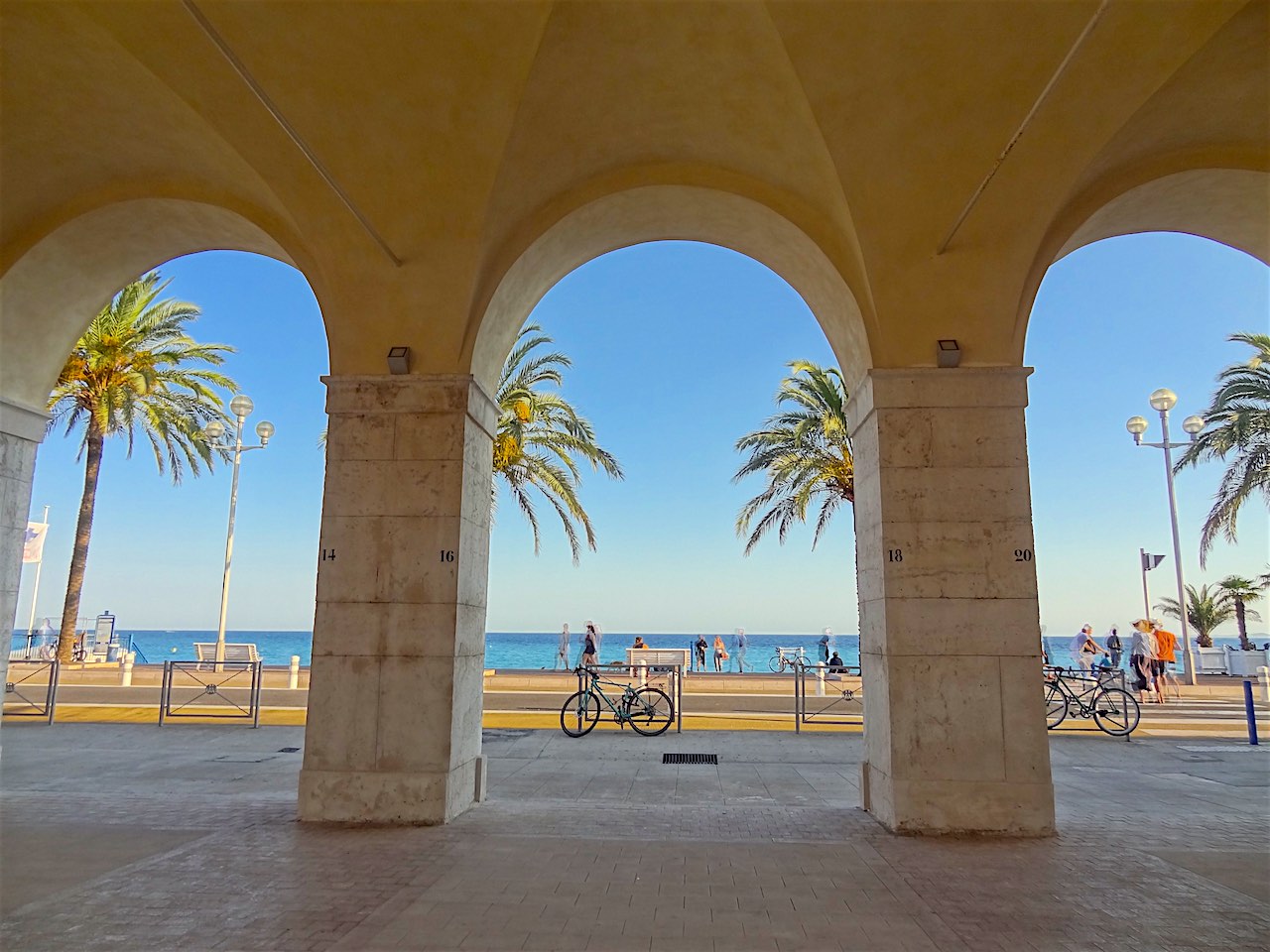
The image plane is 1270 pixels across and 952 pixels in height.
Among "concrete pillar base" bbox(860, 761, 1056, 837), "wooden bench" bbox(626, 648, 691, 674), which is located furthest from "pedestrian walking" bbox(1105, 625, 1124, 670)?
"concrete pillar base" bbox(860, 761, 1056, 837)

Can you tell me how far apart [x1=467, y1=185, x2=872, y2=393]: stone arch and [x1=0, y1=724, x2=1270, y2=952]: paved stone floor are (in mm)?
4548

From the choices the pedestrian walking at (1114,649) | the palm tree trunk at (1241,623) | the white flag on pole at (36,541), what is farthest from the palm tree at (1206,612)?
the white flag on pole at (36,541)

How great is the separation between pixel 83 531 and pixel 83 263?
15.8 metres

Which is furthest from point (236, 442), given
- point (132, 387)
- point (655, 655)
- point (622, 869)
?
point (622, 869)

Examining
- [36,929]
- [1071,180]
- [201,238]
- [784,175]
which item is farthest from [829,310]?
[36,929]

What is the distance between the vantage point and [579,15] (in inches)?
258

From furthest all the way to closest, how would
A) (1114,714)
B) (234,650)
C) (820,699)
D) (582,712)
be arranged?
(234,650), (820,699), (1114,714), (582,712)

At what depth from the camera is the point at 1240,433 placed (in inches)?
732

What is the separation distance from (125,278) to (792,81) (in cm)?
867

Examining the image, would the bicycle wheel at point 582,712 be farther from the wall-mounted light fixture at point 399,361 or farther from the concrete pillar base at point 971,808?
the wall-mounted light fixture at point 399,361

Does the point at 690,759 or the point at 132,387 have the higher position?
the point at 132,387

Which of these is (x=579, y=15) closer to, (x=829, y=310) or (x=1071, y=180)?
(x=829, y=310)

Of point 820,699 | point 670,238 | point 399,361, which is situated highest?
point 670,238

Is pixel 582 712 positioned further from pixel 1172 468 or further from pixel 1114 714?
pixel 1172 468
